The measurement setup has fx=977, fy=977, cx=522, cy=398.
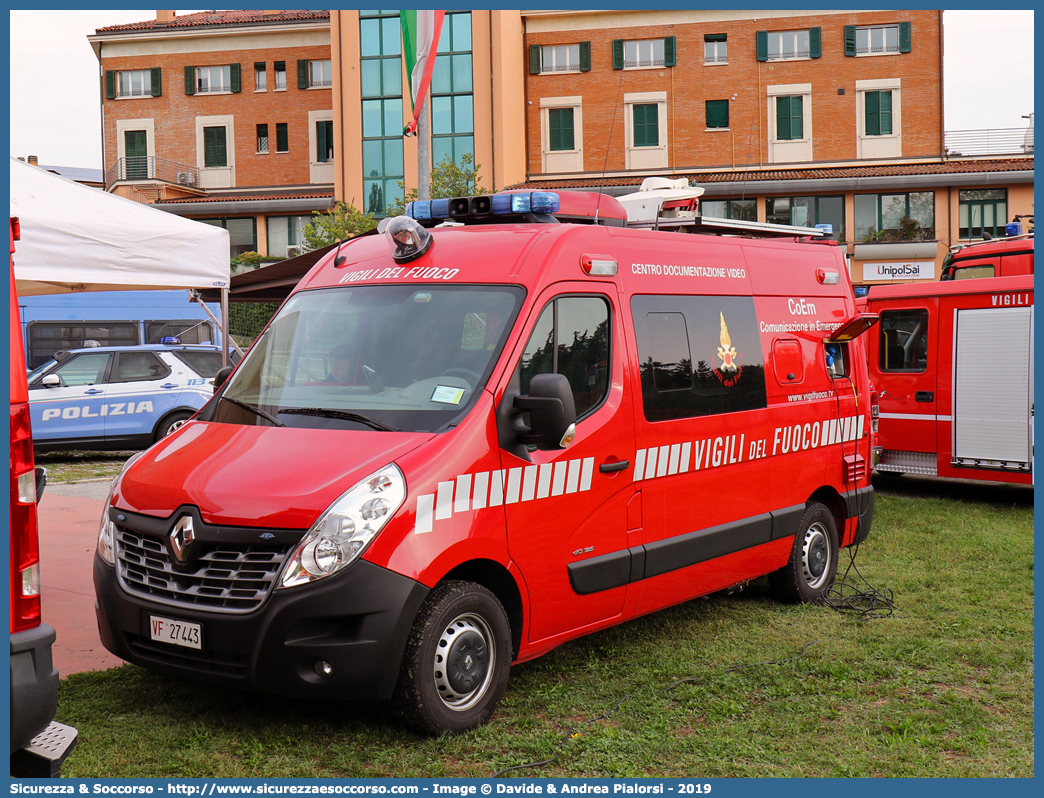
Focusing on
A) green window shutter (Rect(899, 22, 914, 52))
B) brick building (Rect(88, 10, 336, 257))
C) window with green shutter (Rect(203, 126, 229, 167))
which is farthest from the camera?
window with green shutter (Rect(203, 126, 229, 167))

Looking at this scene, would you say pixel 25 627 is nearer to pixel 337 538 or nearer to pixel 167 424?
pixel 337 538

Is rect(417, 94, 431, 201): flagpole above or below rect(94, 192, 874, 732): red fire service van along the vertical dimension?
above

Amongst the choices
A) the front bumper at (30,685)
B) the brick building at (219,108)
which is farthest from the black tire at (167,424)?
the brick building at (219,108)

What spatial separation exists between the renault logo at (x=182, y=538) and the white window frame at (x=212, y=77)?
150 ft

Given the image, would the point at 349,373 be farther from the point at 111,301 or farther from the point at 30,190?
the point at 111,301

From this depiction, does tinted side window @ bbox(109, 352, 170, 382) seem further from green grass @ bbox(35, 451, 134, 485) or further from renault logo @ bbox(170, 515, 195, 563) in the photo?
renault logo @ bbox(170, 515, 195, 563)

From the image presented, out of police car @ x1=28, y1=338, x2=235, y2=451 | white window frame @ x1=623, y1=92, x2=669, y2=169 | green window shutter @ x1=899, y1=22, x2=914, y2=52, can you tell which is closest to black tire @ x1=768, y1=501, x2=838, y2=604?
police car @ x1=28, y1=338, x2=235, y2=451

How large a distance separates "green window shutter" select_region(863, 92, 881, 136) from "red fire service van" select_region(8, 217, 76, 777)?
4130cm

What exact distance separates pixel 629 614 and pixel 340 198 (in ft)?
121

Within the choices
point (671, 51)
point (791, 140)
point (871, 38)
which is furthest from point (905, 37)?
point (671, 51)

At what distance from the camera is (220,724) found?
14.5ft

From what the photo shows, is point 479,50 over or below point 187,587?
over

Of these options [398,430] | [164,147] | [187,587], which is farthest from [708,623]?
[164,147]

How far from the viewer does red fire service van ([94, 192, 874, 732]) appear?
3.97 metres
